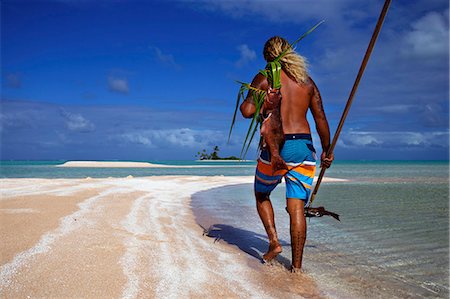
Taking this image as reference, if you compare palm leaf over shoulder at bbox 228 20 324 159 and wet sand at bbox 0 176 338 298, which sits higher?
palm leaf over shoulder at bbox 228 20 324 159

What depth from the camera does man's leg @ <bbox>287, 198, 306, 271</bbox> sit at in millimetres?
3689

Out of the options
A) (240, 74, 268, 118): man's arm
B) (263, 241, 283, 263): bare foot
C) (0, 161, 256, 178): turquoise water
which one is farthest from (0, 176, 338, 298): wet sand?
(0, 161, 256, 178): turquoise water

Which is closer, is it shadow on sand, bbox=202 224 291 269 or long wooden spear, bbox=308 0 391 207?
long wooden spear, bbox=308 0 391 207

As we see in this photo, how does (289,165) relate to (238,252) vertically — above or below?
above

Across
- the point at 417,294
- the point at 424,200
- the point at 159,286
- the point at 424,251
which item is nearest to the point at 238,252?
the point at 159,286

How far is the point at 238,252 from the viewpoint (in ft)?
14.6

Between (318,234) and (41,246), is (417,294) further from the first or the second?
(41,246)

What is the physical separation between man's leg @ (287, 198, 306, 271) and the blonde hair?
49.7 inches

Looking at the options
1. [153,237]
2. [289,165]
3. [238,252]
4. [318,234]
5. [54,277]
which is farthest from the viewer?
[318,234]

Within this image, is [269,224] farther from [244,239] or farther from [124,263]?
[124,263]

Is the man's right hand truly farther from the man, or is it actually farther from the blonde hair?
the blonde hair

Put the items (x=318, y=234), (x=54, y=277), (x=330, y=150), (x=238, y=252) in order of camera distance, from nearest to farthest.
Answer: (x=54, y=277) < (x=330, y=150) < (x=238, y=252) < (x=318, y=234)

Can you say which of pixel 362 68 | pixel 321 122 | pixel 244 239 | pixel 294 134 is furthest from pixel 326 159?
pixel 244 239

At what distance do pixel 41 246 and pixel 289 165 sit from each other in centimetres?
273
